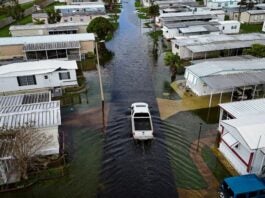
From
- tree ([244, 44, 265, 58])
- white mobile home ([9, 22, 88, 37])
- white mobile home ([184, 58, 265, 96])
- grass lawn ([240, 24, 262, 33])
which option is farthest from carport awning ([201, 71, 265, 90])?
white mobile home ([9, 22, 88, 37])

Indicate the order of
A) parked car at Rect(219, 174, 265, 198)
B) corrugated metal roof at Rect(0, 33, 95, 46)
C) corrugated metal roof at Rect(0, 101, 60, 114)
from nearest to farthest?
1. parked car at Rect(219, 174, 265, 198)
2. corrugated metal roof at Rect(0, 101, 60, 114)
3. corrugated metal roof at Rect(0, 33, 95, 46)

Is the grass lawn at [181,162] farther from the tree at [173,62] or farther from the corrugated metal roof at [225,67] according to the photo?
the tree at [173,62]

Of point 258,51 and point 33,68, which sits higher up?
point 33,68

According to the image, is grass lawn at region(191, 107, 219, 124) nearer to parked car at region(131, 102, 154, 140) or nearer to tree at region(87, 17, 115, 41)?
parked car at region(131, 102, 154, 140)

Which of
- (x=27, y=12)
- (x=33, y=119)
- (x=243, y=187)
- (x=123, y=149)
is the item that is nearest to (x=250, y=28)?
(x=123, y=149)

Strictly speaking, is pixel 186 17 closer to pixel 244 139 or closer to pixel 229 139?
pixel 229 139

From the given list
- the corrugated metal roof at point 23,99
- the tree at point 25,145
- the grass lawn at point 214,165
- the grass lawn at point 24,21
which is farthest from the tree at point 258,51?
the grass lawn at point 24,21
